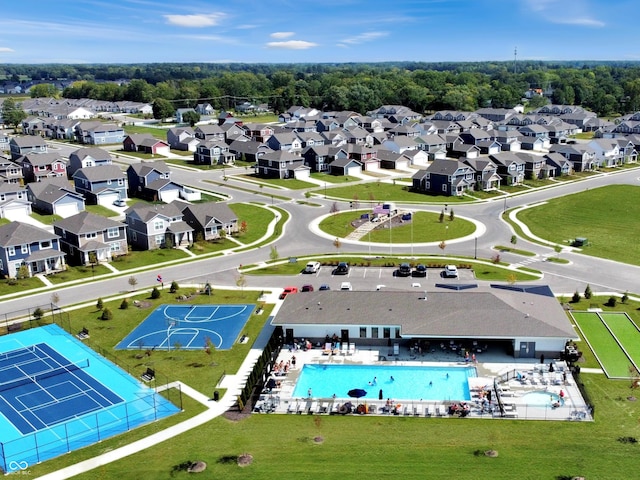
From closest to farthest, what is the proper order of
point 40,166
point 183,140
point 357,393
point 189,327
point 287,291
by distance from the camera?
point 357,393 → point 189,327 → point 287,291 → point 40,166 → point 183,140

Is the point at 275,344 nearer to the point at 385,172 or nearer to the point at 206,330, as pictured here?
the point at 206,330

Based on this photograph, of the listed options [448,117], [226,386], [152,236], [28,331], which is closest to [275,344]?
[226,386]

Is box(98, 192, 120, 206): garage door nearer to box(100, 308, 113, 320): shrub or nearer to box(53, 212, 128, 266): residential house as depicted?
box(53, 212, 128, 266): residential house

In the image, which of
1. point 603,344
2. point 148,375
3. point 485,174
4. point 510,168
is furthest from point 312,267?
point 510,168

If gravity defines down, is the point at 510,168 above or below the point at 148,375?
above

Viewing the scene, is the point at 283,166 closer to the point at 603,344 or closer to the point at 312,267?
the point at 312,267

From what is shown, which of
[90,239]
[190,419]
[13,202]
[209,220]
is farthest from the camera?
[13,202]

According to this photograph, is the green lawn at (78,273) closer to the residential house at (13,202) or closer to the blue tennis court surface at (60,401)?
the blue tennis court surface at (60,401)
